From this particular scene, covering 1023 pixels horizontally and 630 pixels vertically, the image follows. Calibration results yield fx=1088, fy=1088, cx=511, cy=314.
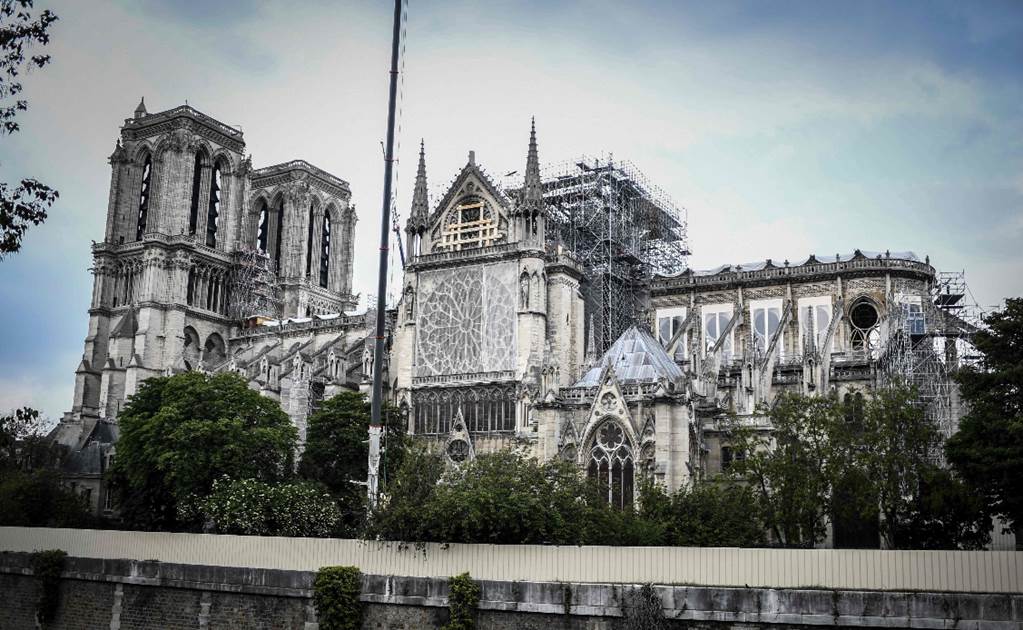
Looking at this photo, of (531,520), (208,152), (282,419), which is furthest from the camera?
(208,152)

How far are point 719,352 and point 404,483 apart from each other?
89.0 ft

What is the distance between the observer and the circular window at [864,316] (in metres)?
59.3

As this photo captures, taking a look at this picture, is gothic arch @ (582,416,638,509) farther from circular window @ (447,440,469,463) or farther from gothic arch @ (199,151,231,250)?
gothic arch @ (199,151,231,250)

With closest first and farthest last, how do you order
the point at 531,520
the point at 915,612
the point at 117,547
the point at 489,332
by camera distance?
the point at 915,612
the point at 531,520
the point at 117,547
the point at 489,332

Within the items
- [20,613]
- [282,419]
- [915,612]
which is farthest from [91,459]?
[915,612]

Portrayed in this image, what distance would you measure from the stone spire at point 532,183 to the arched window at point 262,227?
1801 inches

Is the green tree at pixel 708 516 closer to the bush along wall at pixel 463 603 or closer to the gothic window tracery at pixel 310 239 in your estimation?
the bush along wall at pixel 463 603

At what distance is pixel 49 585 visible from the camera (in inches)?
1419

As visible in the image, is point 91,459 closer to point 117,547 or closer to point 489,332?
point 489,332

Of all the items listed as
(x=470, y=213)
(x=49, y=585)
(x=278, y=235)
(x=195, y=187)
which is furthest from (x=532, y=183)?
(x=278, y=235)

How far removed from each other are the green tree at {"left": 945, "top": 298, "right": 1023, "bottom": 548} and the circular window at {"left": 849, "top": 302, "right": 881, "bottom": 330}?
24.0 metres

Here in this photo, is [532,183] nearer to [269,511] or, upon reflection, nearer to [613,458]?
[613,458]

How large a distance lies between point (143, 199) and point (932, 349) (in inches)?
2457

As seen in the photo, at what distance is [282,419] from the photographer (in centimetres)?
4897
